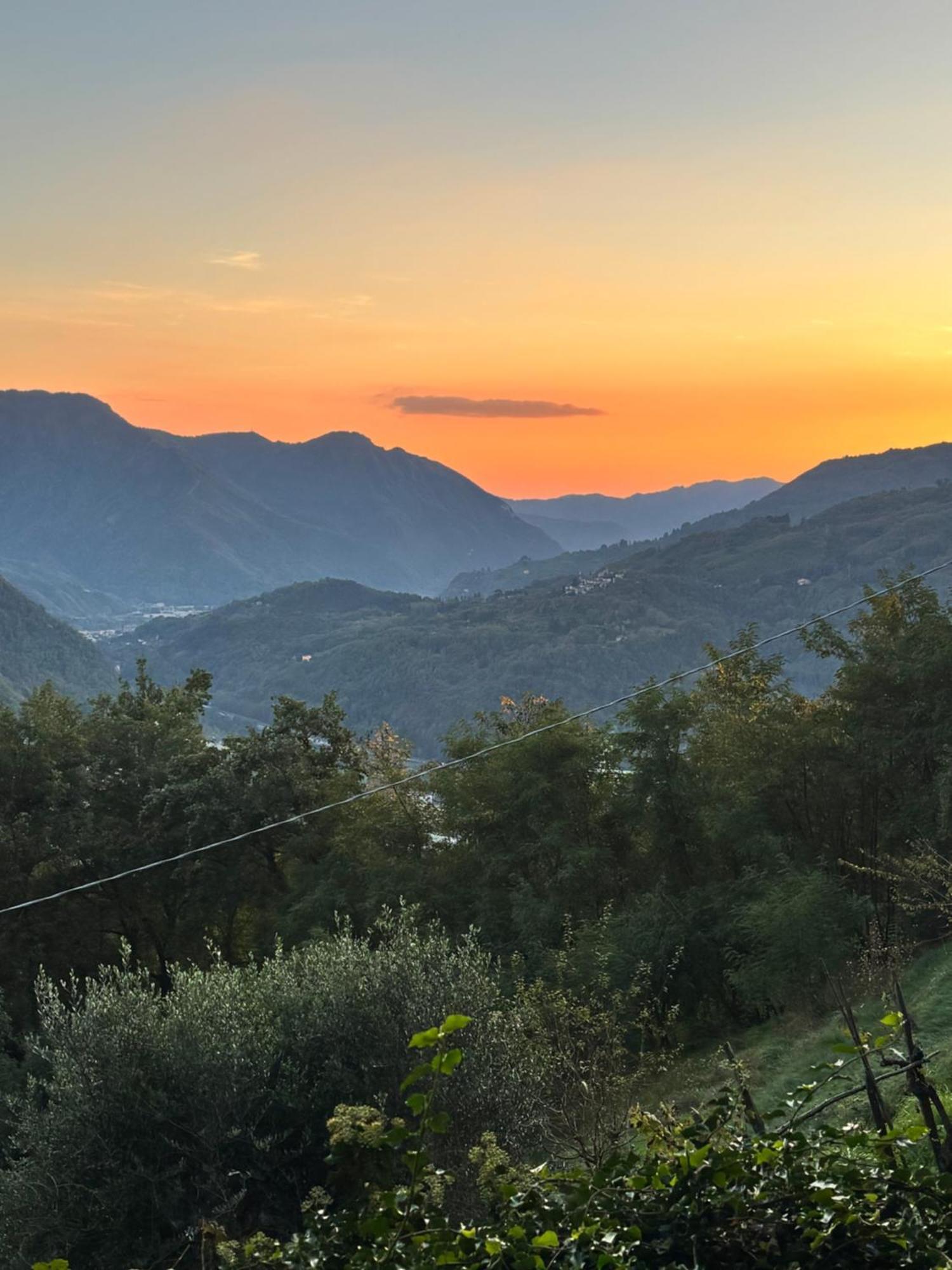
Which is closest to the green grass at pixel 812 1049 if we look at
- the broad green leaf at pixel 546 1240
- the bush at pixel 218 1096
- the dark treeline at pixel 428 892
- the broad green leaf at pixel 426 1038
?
the dark treeline at pixel 428 892

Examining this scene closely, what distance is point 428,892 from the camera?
33.8 meters

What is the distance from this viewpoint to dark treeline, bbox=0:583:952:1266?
1639cm

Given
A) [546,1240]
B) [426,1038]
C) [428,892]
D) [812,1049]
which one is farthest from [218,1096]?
[428,892]

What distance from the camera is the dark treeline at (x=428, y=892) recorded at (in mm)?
16391

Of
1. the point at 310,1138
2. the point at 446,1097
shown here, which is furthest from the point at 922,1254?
the point at 310,1138

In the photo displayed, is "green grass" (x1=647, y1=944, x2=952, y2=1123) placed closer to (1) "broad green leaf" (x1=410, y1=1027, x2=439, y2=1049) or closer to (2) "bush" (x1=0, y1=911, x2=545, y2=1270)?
(2) "bush" (x1=0, y1=911, x2=545, y2=1270)

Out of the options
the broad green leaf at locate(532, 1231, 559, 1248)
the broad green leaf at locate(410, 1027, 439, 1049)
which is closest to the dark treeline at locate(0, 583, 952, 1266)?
the broad green leaf at locate(532, 1231, 559, 1248)

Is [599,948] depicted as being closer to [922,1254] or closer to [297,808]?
[297,808]

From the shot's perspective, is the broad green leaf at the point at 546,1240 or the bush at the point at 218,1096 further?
the bush at the point at 218,1096

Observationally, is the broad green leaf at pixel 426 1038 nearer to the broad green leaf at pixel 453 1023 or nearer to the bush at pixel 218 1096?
the broad green leaf at pixel 453 1023

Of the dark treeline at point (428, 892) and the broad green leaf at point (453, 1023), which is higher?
the broad green leaf at point (453, 1023)

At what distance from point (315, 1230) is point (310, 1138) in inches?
507

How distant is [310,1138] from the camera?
16172mm

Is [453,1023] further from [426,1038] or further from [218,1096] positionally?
[218,1096]
